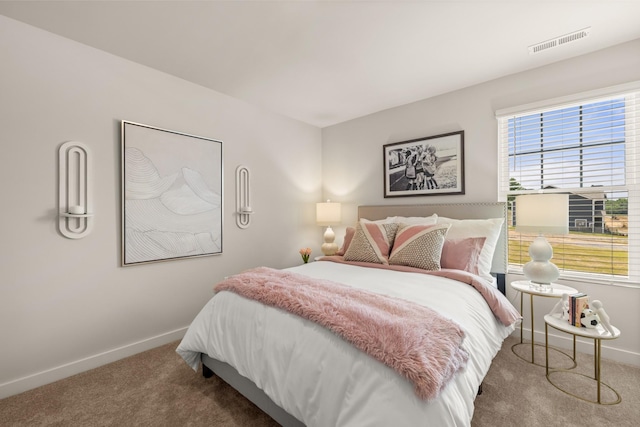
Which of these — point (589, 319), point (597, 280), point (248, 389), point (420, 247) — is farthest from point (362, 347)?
point (597, 280)

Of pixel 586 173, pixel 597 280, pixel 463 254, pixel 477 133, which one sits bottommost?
pixel 597 280

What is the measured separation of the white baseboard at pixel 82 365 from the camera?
1.91m

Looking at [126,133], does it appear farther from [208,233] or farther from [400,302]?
[400,302]

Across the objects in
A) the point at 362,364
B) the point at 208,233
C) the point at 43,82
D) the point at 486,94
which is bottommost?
the point at 362,364

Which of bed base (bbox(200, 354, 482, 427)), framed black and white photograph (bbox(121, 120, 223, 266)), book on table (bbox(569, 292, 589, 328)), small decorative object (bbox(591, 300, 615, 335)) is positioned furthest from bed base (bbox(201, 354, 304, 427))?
small decorative object (bbox(591, 300, 615, 335))

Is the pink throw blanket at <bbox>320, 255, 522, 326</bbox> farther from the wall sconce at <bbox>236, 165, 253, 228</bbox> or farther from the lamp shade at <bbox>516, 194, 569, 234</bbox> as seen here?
the wall sconce at <bbox>236, 165, 253, 228</bbox>

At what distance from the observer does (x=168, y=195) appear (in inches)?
104

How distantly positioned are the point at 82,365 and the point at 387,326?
2.41 metres

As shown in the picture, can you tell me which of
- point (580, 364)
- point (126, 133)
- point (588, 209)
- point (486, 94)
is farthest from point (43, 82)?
point (580, 364)

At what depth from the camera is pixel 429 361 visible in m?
1.04

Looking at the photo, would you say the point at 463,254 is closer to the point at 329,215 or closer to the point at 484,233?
the point at 484,233

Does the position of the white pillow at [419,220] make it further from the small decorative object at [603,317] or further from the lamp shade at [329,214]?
the small decorative object at [603,317]

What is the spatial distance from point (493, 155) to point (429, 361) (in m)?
2.47

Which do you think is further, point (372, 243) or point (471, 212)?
point (471, 212)
